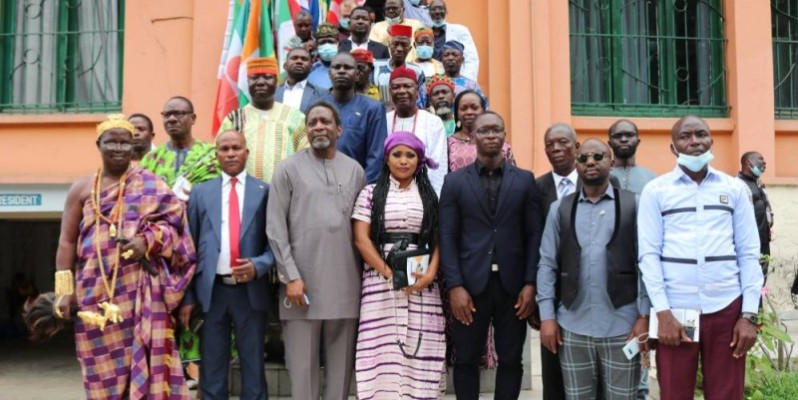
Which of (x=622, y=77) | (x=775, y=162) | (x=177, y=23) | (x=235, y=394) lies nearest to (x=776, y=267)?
(x=775, y=162)

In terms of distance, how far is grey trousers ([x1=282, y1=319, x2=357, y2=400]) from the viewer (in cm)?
432

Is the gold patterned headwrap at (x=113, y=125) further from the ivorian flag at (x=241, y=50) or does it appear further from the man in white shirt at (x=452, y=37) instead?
the man in white shirt at (x=452, y=37)

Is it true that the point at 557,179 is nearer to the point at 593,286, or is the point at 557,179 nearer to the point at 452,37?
the point at 593,286

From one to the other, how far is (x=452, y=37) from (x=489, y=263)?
397 centimetres

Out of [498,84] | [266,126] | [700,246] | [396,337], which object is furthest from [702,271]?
[498,84]

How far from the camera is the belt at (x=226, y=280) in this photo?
14.3 feet

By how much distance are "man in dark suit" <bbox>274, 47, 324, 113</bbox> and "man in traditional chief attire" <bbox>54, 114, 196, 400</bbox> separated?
1626 millimetres

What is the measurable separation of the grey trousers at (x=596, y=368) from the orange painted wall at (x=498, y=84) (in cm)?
400

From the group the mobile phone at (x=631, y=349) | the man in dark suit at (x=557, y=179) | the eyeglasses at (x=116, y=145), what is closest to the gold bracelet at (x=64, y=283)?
the eyeglasses at (x=116, y=145)

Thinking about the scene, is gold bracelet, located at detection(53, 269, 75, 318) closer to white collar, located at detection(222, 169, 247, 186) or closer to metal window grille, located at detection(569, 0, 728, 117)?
white collar, located at detection(222, 169, 247, 186)

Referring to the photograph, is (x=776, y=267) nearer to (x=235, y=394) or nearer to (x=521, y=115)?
(x=521, y=115)

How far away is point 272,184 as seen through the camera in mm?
4406

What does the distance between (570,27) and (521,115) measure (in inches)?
54.1

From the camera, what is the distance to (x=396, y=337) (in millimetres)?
4293
